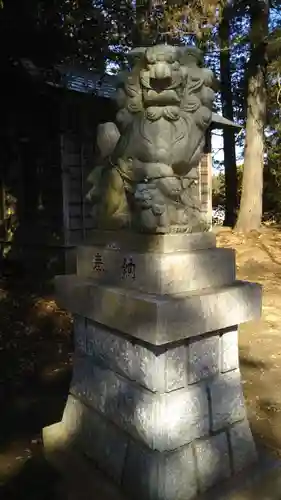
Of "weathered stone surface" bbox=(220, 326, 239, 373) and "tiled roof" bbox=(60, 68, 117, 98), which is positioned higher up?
"tiled roof" bbox=(60, 68, 117, 98)

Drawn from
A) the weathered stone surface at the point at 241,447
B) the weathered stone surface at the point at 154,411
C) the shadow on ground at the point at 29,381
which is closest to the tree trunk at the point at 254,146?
the shadow on ground at the point at 29,381

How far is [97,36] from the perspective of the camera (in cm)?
635

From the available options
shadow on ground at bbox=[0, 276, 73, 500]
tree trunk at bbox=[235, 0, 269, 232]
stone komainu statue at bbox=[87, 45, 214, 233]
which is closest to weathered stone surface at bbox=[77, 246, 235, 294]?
stone komainu statue at bbox=[87, 45, 214, 233]

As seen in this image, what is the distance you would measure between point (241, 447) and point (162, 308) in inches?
44.0

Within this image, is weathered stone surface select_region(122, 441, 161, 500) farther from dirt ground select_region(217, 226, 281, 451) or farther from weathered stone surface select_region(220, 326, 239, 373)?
dirt ground select_region(217, 226, 281, 451)

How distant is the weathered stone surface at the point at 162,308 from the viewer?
2186 mm

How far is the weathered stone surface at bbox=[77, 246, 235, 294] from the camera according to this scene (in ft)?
7.62

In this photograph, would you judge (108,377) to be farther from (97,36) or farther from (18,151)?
(18,151)

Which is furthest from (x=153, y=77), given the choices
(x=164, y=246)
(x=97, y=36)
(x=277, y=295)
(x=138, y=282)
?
(x=277, y=295)

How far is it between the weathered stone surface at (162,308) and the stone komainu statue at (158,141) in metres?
0.37

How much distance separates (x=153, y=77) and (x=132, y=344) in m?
1.37

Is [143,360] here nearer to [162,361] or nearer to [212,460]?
[162,361]

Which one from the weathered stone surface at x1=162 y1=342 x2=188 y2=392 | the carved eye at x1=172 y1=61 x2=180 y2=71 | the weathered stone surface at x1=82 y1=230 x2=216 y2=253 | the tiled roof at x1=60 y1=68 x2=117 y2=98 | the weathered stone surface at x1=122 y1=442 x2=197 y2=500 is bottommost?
the weathered stone surface at x1=122 y1=442 x2=197 y2=500

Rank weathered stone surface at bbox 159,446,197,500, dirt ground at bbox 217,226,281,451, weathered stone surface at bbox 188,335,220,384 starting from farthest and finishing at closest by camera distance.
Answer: dirt ground at bbox 217,226,281,451 → weathered stone surface at bbox 188,335,220,384 → weathered stone surface at bbox 159,446,197,500
